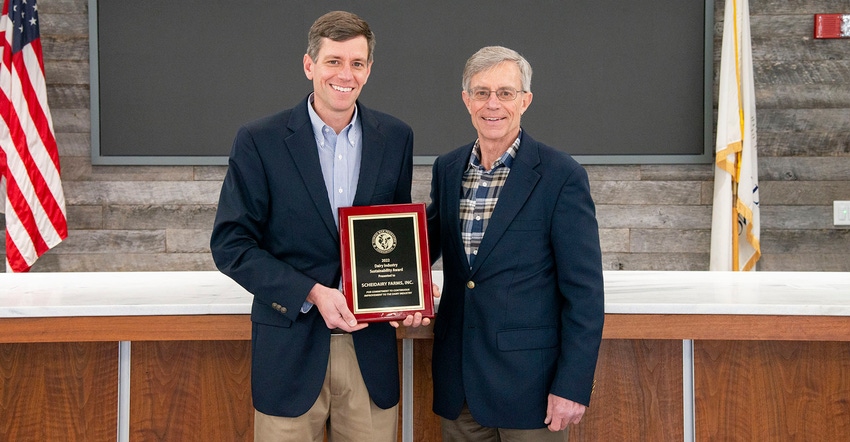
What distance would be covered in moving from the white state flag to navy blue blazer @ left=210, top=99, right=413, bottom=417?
2.53 meters

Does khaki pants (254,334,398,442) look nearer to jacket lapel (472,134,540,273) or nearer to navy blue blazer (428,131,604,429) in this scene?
navy blue blazer (428,131,604,429)

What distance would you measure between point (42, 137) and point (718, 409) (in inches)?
127

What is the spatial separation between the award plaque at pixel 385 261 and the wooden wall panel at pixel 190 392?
49 cm

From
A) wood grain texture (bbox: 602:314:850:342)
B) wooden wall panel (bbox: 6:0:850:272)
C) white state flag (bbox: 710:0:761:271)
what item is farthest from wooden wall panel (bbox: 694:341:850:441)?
wooden wall panel (bbox: 6:0:850:272)

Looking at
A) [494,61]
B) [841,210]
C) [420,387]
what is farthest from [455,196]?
[841,210]

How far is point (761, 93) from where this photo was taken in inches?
142

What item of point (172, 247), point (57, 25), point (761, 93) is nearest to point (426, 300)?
point (172, 247)

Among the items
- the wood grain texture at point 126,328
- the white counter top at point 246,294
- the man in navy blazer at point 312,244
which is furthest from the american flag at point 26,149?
the man in navy blazer at point 312,244

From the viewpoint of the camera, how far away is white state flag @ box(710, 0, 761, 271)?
3396 mm

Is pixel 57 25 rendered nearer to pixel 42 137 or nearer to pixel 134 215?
pixel 42 137

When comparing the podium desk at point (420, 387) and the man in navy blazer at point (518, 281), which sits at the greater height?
the man in navy blazer at point (518, 281)

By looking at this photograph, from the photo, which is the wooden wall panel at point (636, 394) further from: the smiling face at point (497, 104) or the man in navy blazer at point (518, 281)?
the smiling face at point (497, 104)

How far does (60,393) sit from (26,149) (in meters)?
2.08

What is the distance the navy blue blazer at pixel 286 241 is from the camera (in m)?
1.40
